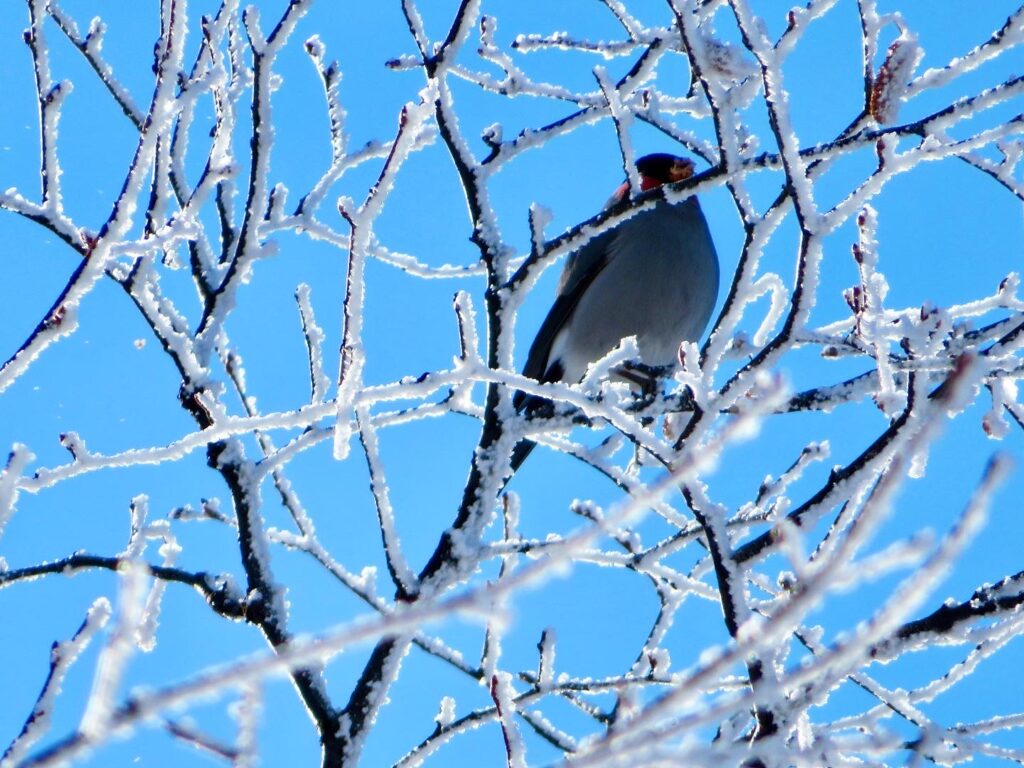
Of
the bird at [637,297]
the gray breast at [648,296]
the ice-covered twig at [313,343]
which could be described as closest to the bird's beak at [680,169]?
the bird at [637,297]

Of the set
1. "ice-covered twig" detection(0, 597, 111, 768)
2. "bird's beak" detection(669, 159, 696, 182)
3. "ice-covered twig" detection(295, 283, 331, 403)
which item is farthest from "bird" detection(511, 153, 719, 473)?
"ice-covered twig" detection(0, 597, 111, 768)

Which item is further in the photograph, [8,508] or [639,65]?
[639,65]

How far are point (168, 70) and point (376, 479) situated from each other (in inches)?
36.2

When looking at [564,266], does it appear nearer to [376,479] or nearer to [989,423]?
[376,479]

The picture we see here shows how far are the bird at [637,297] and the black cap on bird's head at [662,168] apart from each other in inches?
29.6

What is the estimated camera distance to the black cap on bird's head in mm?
5371

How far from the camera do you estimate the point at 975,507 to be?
0.79m

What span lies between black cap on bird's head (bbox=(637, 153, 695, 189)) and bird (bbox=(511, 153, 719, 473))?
2.47 feet

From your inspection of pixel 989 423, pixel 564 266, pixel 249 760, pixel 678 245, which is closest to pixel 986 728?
pixel 989 423

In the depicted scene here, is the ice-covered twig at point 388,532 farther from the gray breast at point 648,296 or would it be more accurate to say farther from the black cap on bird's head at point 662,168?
the black cap on bird's head at point 662,168

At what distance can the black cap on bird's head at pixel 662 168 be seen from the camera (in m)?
5.37

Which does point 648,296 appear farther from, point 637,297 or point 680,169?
point 680,169

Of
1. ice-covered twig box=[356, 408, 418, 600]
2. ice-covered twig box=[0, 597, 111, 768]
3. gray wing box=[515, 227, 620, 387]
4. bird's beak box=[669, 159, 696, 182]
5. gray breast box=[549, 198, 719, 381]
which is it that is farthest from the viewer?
bird's beak box=[669, 159, 696, 182]

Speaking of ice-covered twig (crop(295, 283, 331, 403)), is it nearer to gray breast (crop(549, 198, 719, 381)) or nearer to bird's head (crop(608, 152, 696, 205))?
gray breast (crop(549, 198, 719, 381))
